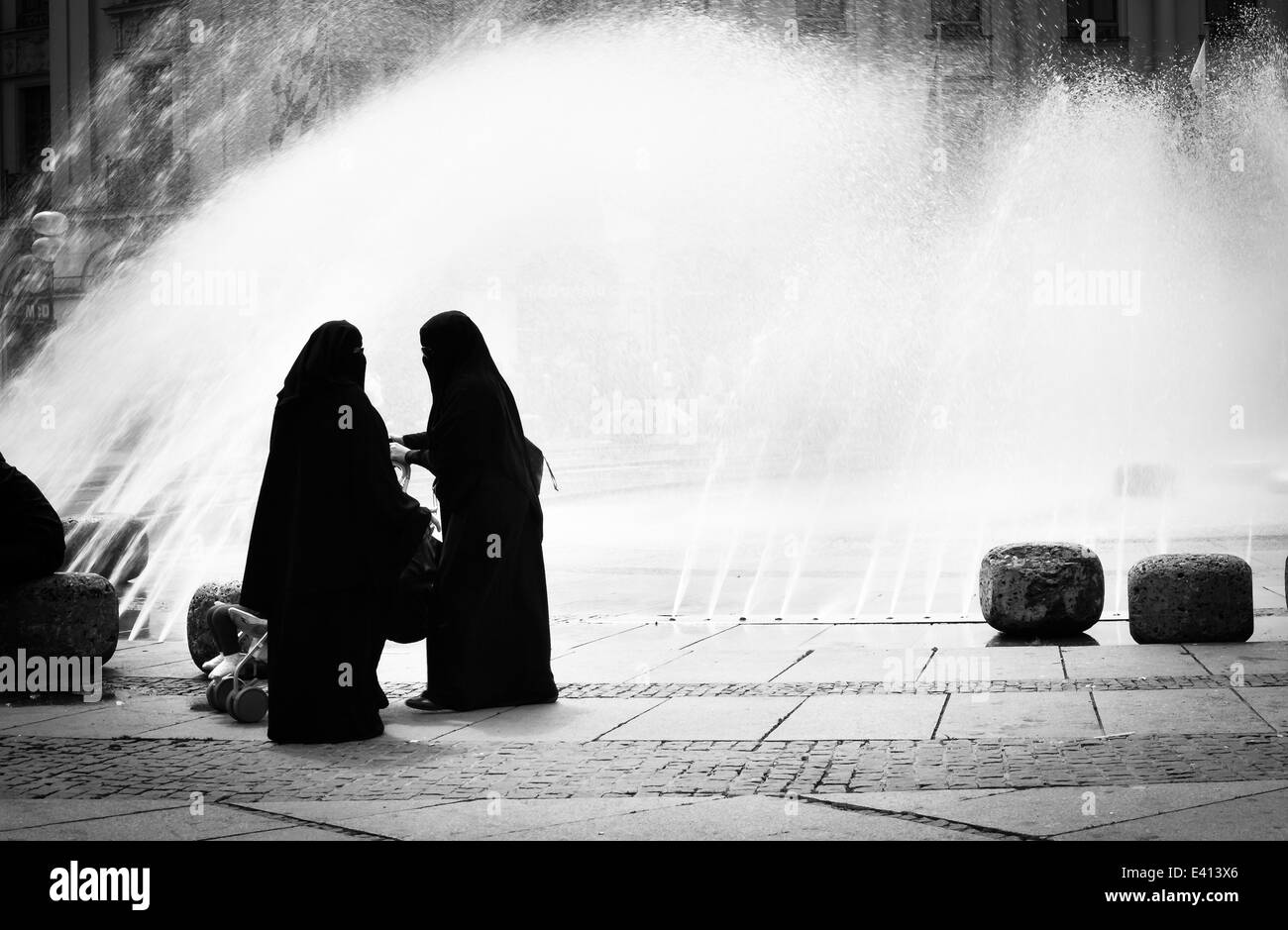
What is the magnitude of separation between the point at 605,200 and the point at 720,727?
16.0m

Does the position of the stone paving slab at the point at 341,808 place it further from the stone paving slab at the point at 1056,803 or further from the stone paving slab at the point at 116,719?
the stone paving slab at the point at 116,719

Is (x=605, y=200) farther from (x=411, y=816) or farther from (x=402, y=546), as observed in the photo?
(x=411, y=816)

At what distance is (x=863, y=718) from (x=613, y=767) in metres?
1.34

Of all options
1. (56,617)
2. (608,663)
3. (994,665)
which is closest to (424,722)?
(608,663)

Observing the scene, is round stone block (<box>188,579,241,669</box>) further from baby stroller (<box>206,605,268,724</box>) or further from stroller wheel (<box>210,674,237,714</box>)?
stroller wheel (<box>210,674,237,714</box>)

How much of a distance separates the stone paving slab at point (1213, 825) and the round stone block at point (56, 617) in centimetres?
533

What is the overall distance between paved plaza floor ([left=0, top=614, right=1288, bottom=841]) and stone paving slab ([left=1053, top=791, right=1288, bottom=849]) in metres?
0.01

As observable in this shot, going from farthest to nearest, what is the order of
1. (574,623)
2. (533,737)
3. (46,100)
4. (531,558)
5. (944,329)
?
(46,100)
(944,329)
(574,623)
(531,558)
(533,737)

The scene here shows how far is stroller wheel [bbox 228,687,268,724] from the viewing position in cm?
682

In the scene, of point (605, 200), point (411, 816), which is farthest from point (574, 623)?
point (605, 200)

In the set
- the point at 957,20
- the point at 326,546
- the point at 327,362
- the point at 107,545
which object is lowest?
the point at 107,545

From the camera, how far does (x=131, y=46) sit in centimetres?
4222

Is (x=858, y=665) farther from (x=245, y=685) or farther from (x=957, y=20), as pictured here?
(x=957, y=20)

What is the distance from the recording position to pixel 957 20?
33.5 m
